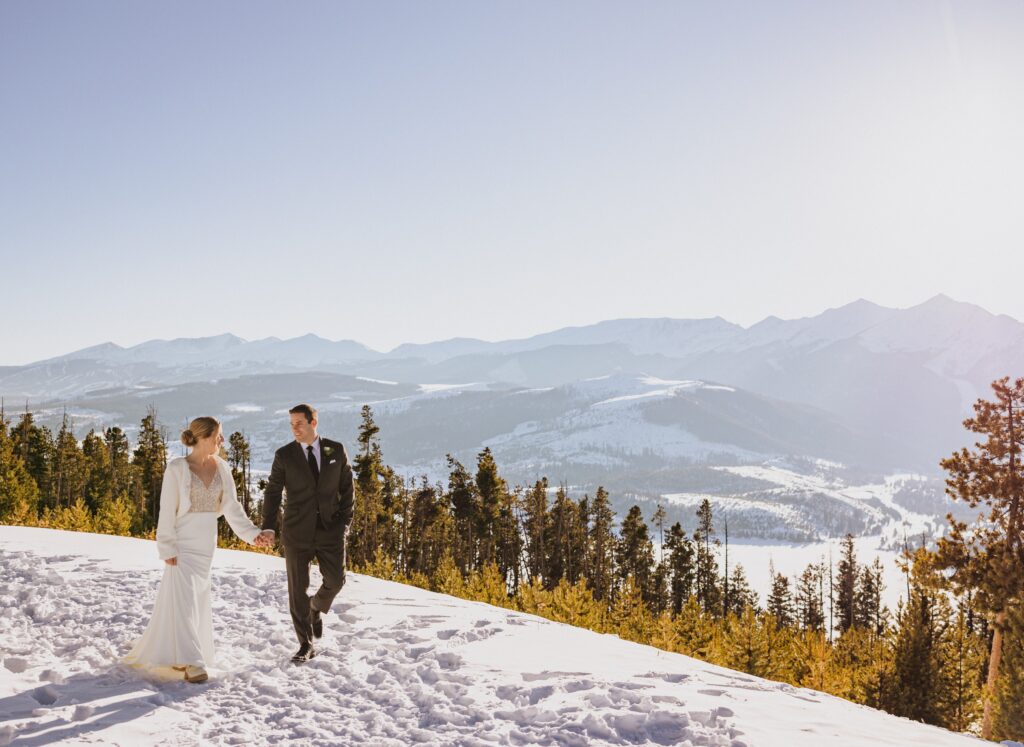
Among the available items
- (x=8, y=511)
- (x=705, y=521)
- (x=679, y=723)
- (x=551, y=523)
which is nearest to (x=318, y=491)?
(x=679, y=723)

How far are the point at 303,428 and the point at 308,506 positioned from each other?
2.96ft

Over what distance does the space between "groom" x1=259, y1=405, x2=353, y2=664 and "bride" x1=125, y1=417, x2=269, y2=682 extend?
0.44 metres

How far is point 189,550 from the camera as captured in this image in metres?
7.11

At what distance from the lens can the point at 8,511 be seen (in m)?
38.5

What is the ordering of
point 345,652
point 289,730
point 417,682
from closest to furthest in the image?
point 289,730 → point 417,682 → point 345,652

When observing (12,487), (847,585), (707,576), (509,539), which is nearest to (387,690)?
(12,487)

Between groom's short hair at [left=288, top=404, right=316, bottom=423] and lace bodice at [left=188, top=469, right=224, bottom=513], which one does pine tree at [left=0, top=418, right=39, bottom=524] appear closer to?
lace bodice at [left=188, top=469, right=224, bottom=513]

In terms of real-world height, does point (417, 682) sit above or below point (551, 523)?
above

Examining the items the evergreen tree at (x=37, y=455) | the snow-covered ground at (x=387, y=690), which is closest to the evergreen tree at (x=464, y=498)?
the evergreen tree at (x=37, y=455)

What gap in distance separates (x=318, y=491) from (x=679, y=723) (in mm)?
4437

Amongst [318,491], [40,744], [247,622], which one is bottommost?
[247,622]

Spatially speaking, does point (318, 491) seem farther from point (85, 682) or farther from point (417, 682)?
point (85, 682)

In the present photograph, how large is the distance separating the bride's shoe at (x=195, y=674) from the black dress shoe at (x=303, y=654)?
110 centimetres

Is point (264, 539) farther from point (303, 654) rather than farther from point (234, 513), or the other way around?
point (303, 654)
